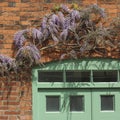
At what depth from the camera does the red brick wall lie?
21.8ft

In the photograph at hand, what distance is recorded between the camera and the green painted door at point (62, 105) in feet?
22.3

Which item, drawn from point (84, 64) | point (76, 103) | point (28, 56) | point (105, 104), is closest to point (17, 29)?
point (28, 56)

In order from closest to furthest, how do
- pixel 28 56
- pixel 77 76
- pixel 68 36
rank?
pixel 28 56 → pixel 68 36 → pixel 77 76

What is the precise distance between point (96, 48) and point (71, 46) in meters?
0.42

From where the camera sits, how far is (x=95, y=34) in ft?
21.5

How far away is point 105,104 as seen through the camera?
6.87 m

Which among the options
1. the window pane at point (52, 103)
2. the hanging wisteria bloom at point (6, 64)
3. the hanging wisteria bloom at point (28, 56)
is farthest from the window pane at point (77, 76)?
the hanging wisteria bloom at point (6, 64)

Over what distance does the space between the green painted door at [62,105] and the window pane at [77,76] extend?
19 cm

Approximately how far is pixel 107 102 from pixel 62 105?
2.56 ft

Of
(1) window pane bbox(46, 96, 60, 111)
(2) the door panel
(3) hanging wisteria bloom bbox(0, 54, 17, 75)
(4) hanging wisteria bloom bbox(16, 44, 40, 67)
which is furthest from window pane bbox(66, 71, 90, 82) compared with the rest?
(3) hanging wisteria bloom bbox(0, 54, 17, 75)

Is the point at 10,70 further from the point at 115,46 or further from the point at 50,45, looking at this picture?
the point at 115,46

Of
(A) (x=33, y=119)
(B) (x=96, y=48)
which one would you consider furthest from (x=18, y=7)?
(A) (x=33, y=119)

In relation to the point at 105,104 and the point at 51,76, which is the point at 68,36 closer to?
the point at 51,76

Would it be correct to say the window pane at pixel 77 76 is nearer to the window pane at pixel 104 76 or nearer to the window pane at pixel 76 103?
the window pane at pixel 104 76
